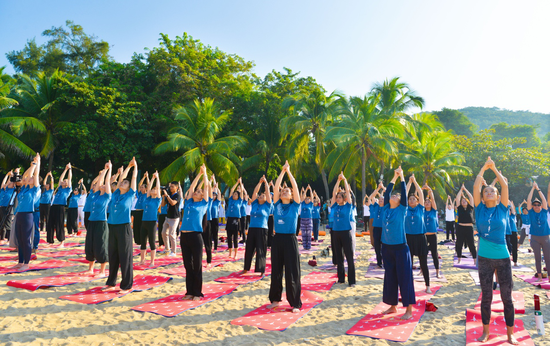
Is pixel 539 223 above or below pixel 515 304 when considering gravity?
above

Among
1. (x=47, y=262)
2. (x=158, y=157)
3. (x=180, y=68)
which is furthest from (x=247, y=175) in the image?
(x=47, y=262)

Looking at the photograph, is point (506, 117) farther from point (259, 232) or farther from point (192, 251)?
point (192, 251)

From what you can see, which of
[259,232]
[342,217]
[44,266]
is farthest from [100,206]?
[342,217]

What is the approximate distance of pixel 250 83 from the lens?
3009 cm

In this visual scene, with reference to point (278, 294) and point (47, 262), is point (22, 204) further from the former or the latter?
point (278, 294)

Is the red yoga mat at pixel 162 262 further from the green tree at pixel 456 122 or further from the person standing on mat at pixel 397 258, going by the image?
the green tree at pixel 456 122

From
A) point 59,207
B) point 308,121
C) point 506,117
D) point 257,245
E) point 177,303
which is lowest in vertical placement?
point 177,303

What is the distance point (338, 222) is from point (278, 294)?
8.23 feet

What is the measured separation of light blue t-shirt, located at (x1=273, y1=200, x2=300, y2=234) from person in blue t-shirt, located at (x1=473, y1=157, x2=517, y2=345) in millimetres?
2624

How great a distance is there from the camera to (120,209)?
21.0 ft

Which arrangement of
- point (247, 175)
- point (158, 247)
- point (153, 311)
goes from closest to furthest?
point (153, 311), point (158, 247), point (247, 175)

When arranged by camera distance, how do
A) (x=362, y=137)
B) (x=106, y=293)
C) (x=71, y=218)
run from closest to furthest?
(x=106, y=293)
(x=71, y=218)
(x=362, y=137)

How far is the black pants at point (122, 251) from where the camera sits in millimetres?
6250

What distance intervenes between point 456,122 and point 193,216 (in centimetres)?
6005
